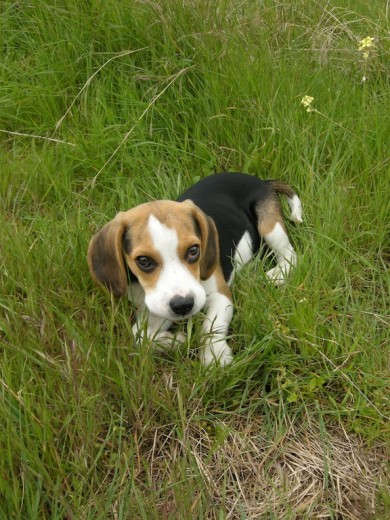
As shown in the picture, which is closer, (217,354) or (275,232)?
(217,354)

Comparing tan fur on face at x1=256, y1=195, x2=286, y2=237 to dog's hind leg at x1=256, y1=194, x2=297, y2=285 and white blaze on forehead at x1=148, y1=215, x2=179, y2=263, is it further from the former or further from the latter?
white blaze on forehead at x1=148, y1=215, x2=179, y2=263

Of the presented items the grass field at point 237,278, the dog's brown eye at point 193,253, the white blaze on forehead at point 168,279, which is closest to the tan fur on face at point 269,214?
the grass field at point 237,278

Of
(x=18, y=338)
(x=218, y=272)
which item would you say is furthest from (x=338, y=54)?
(x=18, y=338)

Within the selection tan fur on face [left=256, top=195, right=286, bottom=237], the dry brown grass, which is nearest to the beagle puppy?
tan fur on face [left=256, top=195, right=286, bottom=237]

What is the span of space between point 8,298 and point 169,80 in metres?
1.99

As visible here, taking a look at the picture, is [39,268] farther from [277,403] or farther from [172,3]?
[172,3]

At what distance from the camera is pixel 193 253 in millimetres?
3203

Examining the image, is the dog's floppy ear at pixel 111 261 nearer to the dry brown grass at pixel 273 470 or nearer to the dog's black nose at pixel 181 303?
the dog's black nose at pixel 181 303

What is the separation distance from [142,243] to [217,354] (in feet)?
2.02

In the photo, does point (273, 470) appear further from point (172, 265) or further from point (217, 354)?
point (172, 265)

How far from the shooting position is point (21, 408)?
269 cm

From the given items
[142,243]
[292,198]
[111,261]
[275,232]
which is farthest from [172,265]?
[292,198]

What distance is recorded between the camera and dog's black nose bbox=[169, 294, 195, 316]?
2.96 meters

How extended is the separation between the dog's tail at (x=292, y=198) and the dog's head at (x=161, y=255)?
727mm
